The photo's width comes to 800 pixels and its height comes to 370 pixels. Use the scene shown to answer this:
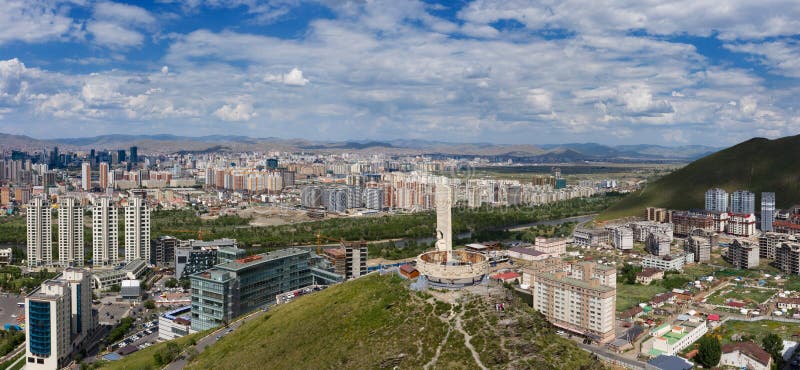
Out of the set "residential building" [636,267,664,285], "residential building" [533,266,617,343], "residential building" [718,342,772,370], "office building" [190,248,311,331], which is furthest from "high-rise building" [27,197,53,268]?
"residential building" [718,342,772,370]

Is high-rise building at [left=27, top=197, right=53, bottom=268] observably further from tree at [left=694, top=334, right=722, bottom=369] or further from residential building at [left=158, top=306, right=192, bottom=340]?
tree at [left=694, top=334, right=722, bottom=369]

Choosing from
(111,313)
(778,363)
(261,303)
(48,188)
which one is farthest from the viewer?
(48,188)

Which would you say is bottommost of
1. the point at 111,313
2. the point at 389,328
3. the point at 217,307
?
the point at 111,313

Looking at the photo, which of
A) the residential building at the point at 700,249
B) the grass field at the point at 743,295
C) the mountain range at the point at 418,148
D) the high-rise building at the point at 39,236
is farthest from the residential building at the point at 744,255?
the mountain range at the point at 418,148

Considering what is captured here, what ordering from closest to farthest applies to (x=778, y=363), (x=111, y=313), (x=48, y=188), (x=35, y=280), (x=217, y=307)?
(x=778, y=363)
(x=217, y=307)
(x=111, y=313)
(x=35, y=280)
(x=48, y=188)

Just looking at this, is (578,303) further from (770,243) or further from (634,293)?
(770,243)

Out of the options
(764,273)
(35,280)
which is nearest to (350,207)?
(35,280)

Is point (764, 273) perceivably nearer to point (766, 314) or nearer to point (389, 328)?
point (766, 314)

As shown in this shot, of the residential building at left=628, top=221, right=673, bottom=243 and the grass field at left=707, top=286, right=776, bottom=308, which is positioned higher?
the residential building at left=628, top=221, right=673, bottom=243
